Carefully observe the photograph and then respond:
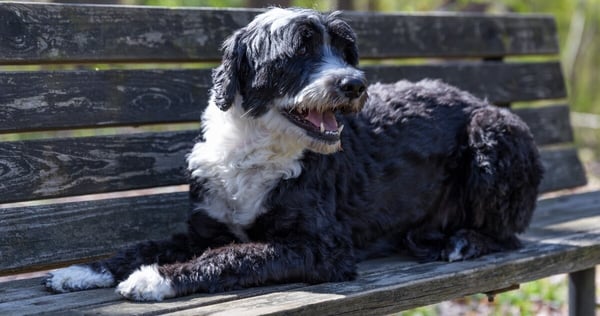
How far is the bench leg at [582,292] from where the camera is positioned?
4.43m

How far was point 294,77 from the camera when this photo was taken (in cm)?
337

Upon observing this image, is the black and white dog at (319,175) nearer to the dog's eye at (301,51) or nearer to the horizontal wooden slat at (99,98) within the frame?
the dog's eye at (301,51)

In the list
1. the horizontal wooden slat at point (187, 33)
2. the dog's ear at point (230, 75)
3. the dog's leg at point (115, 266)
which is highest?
the horizontal wooden slat at point (187, 33)

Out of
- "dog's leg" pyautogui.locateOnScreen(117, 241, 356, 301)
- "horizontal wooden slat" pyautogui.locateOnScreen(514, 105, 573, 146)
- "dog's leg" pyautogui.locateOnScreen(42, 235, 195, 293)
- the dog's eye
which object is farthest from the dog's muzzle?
"horizontal wooden slat" pyautogui.locateOnScreen(514, 105, 573, 146)

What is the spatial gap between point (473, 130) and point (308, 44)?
1.16m

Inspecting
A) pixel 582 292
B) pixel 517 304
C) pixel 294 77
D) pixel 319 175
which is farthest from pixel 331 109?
pixel 517 304

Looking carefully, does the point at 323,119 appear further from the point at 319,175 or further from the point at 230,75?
the point at 230,75

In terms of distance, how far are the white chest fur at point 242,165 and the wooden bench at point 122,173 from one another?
19.2 inches

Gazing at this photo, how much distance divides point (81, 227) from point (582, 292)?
2.69m

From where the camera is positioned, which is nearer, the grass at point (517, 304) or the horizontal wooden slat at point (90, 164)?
the horizontal wooden slat at point (90, 164)

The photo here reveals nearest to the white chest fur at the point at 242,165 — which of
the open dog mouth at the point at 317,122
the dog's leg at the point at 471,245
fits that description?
the open dog mouth at the point at 317,122

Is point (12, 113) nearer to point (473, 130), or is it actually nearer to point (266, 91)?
point (266, 91)

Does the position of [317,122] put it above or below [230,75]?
below

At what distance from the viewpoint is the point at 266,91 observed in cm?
340
